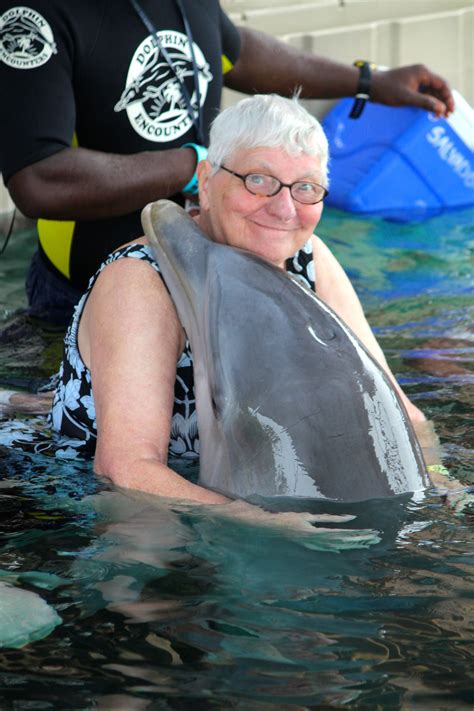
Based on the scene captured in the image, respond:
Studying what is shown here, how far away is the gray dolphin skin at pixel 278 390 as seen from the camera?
3.54 meters

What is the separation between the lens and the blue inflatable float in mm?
9344

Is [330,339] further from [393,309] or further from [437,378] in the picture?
[393,309]

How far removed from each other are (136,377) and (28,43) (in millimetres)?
2011

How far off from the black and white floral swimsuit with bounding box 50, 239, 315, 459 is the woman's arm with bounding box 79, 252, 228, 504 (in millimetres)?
82

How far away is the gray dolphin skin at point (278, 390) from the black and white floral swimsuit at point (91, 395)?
109 mm

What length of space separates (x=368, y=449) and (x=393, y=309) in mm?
3469

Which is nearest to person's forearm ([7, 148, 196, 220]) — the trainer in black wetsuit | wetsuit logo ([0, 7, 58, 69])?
the trainer in black wetsuit

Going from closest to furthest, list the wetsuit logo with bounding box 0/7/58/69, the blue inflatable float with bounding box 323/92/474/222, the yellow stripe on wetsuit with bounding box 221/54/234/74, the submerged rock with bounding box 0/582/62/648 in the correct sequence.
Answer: the submerged rock with bounding box 0/582/62/648 < the wetsuit logo with bounding box 0/7/58/69 < the yellow stripe on wetsuit with bounding box 221/54/234/74 < the blue inflatable float with bounding box 323/92/474/222

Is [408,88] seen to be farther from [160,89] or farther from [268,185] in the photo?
[268,185]

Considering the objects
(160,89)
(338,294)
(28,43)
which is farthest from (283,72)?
(338,294)

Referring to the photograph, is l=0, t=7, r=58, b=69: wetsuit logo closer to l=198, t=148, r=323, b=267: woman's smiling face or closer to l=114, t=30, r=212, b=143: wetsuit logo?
l=114, t=30, r=212, b=143: wetsuit logo

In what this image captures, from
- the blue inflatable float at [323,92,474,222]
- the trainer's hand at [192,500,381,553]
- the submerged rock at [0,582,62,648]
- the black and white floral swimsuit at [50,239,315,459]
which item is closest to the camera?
the submerged rock at [0,582,62,648]

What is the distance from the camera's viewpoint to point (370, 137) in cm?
Answer: 952

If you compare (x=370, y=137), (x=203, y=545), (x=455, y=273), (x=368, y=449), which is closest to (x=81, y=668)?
(x=203, y=545)
